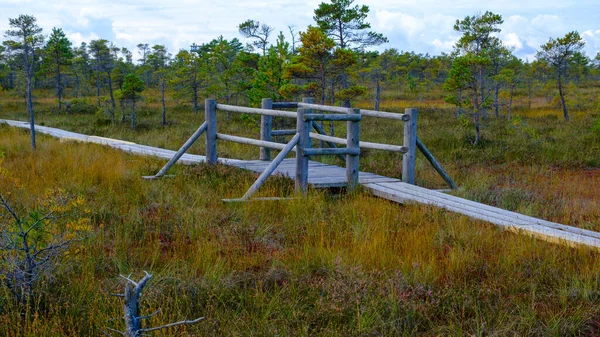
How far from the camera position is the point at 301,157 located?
7.61 metres

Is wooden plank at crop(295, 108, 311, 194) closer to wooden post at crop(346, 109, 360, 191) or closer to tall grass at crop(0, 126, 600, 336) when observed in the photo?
tall grass at crop(0, 126, 600, 336)

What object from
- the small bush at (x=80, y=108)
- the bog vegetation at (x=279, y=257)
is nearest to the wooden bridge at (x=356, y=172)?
the bog vegetation at (x=279, y=257)

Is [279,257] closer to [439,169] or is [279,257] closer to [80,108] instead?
[439,169]

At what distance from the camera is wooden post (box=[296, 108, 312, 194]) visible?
25.0 ft

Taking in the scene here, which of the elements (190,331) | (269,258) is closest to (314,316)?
(190,331)

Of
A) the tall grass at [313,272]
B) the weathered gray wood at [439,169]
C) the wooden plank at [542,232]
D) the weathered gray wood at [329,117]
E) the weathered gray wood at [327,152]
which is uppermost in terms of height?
the weathered gray wood at [329,117]

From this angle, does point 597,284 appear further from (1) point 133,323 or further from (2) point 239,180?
(2) point 239,180

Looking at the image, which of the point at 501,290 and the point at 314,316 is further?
the point at 501,290

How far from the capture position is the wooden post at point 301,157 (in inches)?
300

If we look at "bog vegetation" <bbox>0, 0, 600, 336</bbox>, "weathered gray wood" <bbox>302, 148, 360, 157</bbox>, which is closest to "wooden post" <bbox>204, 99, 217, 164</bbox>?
"bog vegetation" <bbox>0, 0, 600, 336</bbox>

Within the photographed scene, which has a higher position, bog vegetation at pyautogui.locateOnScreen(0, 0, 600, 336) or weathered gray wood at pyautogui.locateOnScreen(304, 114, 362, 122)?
weathered gray wood at pyautogui.locateOnScreen(304, 114, 362, 122)

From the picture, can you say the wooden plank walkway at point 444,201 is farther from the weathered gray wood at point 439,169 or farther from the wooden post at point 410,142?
the weathered gray wood at point 439,169

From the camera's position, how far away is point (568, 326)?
372cm

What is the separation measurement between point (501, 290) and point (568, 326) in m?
0.66
